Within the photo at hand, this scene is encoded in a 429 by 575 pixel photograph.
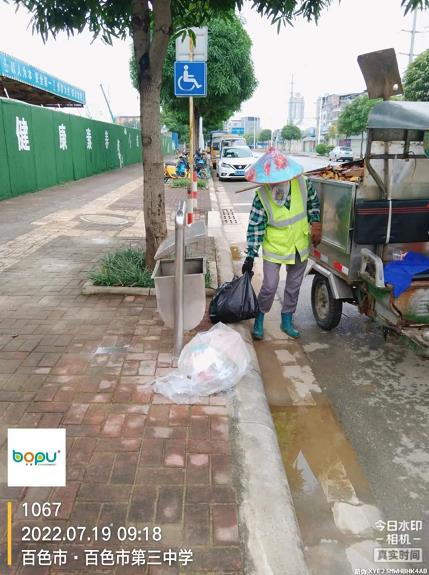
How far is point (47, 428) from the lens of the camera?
9.12 feet

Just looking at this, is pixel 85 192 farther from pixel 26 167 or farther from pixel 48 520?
pixel 48 520

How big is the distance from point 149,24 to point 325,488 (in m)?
4.64

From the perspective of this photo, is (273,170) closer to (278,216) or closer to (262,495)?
(278,216)

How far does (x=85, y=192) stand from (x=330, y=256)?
11.9 metres

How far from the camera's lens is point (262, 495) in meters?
2.35

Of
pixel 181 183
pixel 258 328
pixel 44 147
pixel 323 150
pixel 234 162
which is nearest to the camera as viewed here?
pixel 258 328

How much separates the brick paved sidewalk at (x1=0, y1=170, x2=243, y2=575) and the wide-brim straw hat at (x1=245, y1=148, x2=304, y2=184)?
1.42 metres

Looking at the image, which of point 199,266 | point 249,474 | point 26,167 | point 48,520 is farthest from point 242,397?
point 26,167

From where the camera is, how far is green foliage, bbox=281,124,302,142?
93262 mm

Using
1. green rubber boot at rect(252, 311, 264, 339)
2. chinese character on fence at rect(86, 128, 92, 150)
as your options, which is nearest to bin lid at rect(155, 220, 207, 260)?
green rubber boot at rect(252, 311, 264, 339)

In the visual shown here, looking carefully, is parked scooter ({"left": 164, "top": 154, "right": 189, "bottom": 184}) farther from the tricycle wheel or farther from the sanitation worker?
the sanitation worker

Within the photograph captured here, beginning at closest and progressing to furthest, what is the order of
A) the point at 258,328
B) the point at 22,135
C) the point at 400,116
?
the point at 400,116
the point at 258,328
the point at 22,135

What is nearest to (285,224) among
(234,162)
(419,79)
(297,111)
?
(234,162)

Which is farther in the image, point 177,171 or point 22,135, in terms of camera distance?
point 177,171
